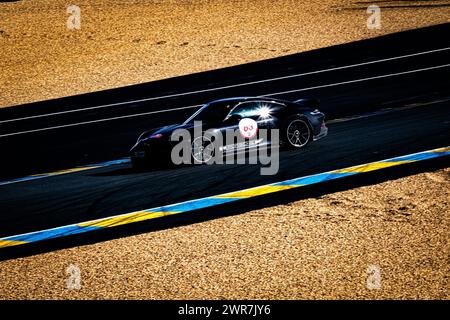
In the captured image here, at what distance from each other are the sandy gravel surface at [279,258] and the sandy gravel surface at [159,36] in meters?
14.9

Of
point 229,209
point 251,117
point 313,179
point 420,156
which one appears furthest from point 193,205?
point 420,156

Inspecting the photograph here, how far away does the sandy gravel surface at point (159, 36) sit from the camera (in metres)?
24.5

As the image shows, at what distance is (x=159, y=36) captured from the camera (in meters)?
28.2

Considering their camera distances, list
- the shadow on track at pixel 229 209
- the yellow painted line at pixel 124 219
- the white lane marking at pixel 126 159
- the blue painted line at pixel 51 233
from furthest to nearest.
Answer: the white lane marking at pixel 126 159 < the yellow painted line at pixel 124 219 < the blue painted line at pixel 51 233 < the shadow on track at pixel 229 209

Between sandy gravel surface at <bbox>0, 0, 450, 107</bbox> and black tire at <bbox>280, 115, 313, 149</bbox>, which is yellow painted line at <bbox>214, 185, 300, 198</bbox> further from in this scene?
sandy gravel surface at <bbox>0, 0, 450, 107</bbox>

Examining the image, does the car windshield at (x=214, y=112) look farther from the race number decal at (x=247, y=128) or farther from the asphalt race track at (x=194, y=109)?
the asphalt race track at (x=194, y=109)

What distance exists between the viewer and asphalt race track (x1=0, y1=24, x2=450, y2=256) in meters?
11.3

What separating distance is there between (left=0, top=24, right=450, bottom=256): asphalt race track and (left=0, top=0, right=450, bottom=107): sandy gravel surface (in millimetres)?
1496

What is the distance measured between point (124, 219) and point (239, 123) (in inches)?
145

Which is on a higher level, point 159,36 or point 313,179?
point 159,36

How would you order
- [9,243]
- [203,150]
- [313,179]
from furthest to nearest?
[203,150] → [313,179] → [9,243]

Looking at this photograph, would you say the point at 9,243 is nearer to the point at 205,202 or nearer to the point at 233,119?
the point at 205,202

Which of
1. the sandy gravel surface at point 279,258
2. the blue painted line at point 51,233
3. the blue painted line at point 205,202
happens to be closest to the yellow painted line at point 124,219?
the blue painted line at point 205,202

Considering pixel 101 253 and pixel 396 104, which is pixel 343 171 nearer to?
pixel 101 253
